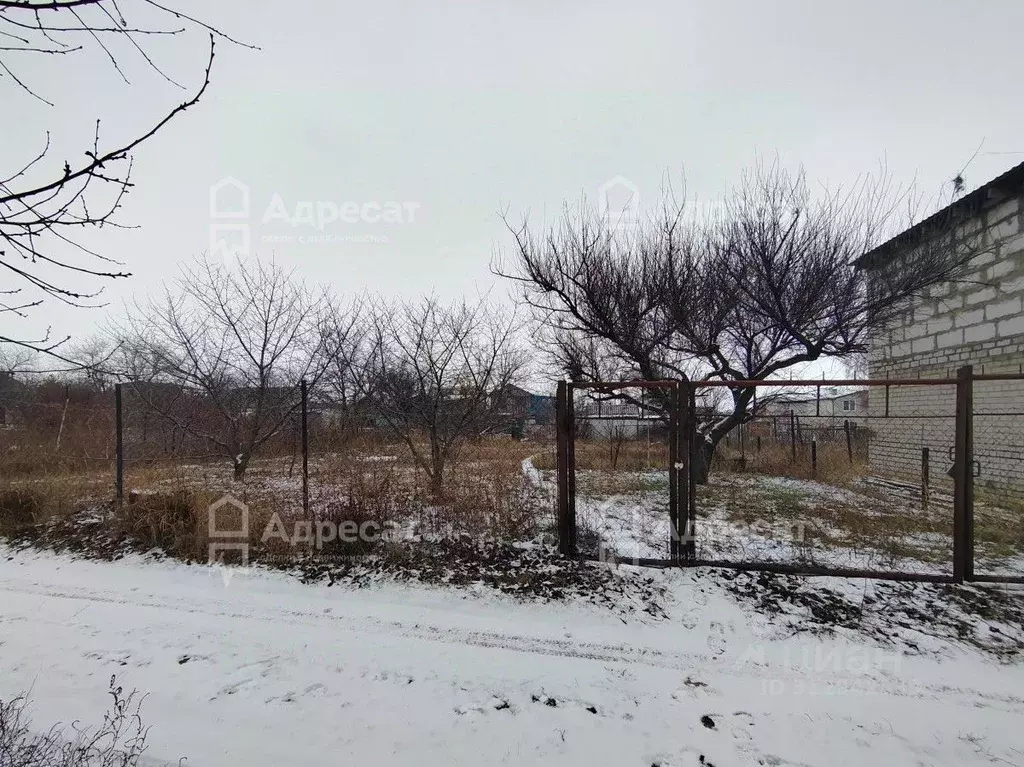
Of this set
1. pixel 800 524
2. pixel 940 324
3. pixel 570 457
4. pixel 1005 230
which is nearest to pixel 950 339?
pixel 940 324

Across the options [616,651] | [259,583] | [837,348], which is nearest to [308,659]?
[259,583]

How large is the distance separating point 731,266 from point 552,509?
4.77 meters

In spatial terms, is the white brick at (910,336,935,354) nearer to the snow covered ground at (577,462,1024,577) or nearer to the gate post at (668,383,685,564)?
the snow covered ground at (577,462,1024,577)

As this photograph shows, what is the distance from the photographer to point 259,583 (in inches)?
150

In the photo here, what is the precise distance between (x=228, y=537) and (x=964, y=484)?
22.3 feet

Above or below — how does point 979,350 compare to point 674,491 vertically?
above

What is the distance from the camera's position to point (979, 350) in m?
7.02

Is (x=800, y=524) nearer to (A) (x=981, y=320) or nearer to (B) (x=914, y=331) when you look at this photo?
(A) (x=981, y=320)

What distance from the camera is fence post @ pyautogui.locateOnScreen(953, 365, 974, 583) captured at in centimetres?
337

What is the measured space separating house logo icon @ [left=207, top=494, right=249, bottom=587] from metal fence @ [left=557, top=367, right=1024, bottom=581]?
3254mm

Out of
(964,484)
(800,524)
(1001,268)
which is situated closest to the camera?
(964,484)

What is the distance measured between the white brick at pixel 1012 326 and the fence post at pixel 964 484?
16.4 ft

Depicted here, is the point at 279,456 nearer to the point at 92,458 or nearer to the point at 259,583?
the point at 92,458

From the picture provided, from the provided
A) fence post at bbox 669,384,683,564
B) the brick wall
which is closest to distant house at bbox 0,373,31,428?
fence post at bbox 669,384,683,564
